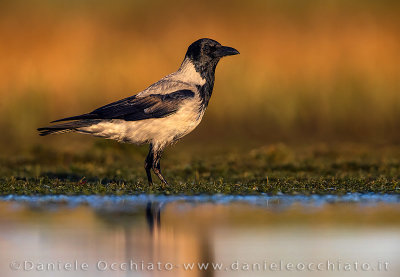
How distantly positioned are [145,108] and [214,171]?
2.71 meters

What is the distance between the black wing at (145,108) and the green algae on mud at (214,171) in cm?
90

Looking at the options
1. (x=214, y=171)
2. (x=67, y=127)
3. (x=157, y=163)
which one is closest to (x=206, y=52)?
(x=157, y=163)

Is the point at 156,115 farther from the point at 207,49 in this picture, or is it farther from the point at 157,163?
the point at 207,49

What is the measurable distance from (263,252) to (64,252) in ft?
5.78

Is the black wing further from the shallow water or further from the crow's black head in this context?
the shallow water

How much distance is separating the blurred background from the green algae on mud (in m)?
3.65

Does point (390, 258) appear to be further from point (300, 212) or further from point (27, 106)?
point (27, 106)

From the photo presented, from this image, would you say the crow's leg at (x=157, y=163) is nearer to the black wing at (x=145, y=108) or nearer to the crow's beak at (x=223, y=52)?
the black wing at (x=145, y=108)

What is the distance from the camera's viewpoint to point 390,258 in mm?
8438

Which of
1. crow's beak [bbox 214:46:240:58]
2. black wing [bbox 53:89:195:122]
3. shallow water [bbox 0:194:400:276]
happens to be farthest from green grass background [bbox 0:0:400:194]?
shallow water [bbox 0:194:400:276]

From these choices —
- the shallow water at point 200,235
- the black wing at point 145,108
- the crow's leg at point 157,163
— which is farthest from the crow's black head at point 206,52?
the shallow water at point 200,235

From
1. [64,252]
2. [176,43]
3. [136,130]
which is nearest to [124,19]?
[176,43]

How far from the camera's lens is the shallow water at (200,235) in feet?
26.7

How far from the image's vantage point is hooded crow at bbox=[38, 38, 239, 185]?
12719 millimetres
